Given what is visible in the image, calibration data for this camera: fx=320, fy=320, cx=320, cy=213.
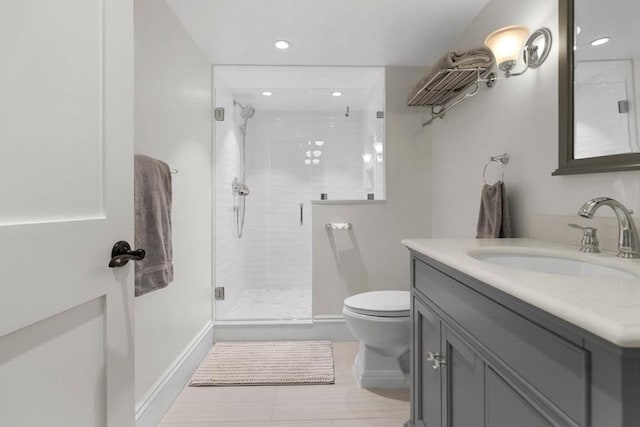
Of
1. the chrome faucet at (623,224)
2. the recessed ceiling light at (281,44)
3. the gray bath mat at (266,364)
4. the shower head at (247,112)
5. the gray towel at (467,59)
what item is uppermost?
the recessed ceiling light at (281,44)

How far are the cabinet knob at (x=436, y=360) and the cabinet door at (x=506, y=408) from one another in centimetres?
28

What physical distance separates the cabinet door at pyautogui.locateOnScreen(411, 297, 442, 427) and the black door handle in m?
0.99

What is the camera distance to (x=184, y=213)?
2.00 m

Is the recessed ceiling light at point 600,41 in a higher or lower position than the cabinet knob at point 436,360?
higher

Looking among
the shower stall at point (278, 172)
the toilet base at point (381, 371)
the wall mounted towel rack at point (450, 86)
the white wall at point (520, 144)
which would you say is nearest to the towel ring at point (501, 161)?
the white wall at point (520, 144)

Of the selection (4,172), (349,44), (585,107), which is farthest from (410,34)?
(4,172)

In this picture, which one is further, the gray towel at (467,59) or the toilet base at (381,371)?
the toilet base at (381,371)

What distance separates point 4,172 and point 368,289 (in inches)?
93.2

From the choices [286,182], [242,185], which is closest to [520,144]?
[286,182]

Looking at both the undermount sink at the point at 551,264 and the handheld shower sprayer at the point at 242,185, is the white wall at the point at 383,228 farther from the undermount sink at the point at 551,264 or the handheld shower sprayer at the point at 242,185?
the undermount sink at the point at 551,264

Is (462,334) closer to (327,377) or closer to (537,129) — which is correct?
(537,129)

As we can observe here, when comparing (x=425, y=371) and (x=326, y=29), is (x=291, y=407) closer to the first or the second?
(x=425, y=371)

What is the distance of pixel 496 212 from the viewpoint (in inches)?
58.8

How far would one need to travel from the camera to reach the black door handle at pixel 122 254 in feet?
2.64
